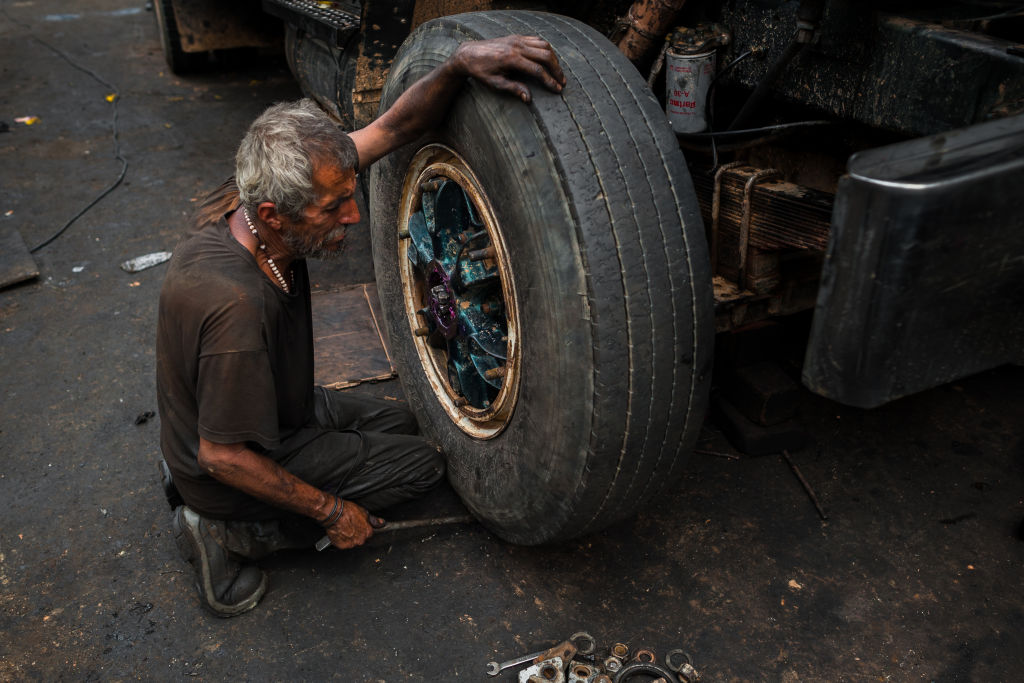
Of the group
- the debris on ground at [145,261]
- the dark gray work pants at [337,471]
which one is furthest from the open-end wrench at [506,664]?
the debris on ground at [145,261]

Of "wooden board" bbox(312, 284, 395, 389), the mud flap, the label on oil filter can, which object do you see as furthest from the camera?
"wooden board" bbox(312, 284, 395, 389)

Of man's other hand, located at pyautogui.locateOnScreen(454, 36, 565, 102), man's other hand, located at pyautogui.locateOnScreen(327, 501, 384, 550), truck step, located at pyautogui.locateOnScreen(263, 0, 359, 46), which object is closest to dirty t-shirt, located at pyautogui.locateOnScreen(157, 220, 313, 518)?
man's other hand, located at pyautogui.locateOnScreen(327, 501, 384, 550)

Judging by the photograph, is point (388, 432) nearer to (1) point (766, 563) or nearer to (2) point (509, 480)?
(2) point (509, 480)

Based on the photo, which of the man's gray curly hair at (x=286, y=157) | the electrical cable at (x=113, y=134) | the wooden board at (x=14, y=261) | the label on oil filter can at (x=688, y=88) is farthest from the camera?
the electrical cable at (x=113, y=134)

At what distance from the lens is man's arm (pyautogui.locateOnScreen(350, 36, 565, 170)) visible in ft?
5.53

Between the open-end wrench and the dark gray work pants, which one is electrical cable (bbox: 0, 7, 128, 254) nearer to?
the dark gray work pants

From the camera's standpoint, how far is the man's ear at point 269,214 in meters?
1.89

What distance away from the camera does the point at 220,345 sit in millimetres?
Answer: 1831

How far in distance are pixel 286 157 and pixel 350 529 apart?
3.24 feet

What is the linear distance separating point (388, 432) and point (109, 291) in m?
1.80

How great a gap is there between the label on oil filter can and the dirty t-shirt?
1.13 metres

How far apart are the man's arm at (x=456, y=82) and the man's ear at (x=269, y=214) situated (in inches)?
12.4

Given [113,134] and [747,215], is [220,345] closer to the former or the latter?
[747,215]

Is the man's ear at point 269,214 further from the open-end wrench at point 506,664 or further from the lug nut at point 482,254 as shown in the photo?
the open-end wrench at point 506,664
